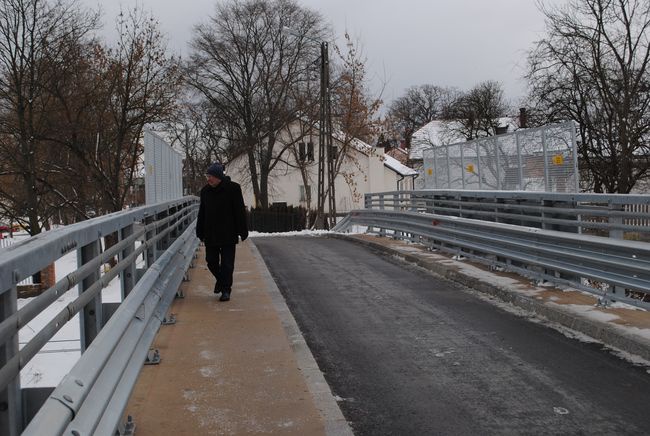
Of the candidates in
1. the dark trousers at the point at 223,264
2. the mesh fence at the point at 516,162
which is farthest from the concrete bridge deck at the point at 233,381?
the mesh fence at the point at 516,162

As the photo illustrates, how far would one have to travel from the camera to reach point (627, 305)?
7.20 m

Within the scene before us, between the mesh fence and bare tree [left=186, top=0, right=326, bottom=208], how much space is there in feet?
108

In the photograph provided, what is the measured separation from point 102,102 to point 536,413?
26231 millimetres

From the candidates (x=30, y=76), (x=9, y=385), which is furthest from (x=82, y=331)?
(x=30, y=76)

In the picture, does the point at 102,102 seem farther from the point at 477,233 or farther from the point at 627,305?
the point at 627,305

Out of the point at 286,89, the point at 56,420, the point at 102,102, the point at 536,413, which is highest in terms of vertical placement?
the point at 286,89

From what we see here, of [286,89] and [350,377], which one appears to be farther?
[286,89]

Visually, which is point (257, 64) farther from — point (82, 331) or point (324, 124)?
point (82, 331)

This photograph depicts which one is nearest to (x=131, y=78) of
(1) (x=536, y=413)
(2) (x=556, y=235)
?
(2) (x=556, y=235)

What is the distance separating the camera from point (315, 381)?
5.00 m

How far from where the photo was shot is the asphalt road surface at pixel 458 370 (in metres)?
4.32

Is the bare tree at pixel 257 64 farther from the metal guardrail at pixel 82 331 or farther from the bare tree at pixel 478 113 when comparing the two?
the metal guardrail at pixel 82 331

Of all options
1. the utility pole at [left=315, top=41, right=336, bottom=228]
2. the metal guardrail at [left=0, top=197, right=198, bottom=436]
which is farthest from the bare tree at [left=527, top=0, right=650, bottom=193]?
the metal guardrail at [left=0, top=197, right=198, bottom=436]

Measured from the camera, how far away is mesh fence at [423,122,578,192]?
34.4 feet
